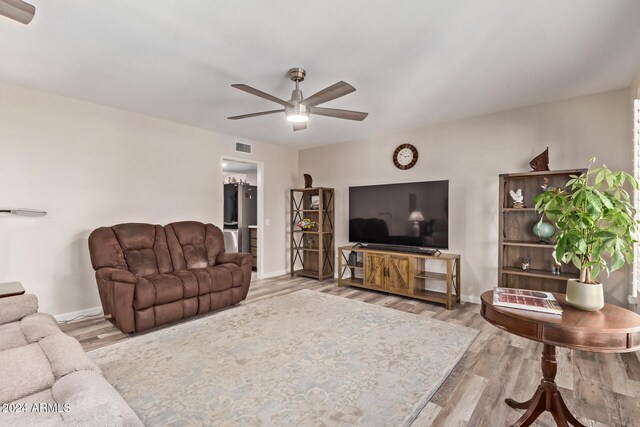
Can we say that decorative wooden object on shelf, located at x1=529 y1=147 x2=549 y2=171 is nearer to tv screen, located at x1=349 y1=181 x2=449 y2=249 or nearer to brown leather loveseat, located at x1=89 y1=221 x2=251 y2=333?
tv screen, located at x1=349 y1=181 x2=449 y2=249

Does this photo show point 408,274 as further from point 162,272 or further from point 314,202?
point 162,272

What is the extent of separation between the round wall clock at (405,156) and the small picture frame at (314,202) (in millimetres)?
1604

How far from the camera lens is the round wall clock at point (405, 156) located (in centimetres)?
482

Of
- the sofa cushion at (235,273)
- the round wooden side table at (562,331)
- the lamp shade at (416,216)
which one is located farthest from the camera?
the lamp shade at (416,216)


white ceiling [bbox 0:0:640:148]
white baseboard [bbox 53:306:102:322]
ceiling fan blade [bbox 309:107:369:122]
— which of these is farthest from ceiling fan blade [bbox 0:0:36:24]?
white baseboard [bbox 53:306:102:322]

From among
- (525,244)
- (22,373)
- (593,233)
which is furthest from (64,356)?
(525,244)

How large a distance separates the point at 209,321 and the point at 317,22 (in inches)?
123

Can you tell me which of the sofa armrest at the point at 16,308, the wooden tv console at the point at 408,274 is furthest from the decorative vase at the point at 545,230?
the sofa armrest at the point at 16,308

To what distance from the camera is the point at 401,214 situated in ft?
15.5

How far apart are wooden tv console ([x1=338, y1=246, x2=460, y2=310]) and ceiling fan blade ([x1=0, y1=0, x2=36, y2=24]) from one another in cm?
421

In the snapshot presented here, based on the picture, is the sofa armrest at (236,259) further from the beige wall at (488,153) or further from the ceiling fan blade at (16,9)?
the ceiling fan blade at (16,9)

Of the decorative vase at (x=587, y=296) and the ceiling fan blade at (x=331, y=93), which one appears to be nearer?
the decorative vase at (x=587, y=296)

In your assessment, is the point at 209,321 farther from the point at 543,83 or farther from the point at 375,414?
the point at 543,83

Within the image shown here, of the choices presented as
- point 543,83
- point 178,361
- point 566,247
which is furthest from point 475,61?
point 178,361
